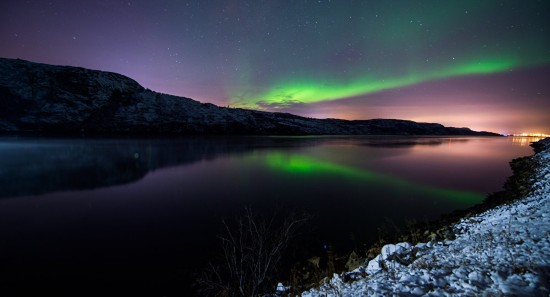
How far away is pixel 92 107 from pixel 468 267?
14503 centimetres

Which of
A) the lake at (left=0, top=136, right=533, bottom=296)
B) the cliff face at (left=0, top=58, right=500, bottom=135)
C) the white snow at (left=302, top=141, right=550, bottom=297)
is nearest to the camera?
the white snow at (left=302, top=141, right=550, bottom=297)

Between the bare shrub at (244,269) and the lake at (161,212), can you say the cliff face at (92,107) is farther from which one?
the bare shrub at (244,269)

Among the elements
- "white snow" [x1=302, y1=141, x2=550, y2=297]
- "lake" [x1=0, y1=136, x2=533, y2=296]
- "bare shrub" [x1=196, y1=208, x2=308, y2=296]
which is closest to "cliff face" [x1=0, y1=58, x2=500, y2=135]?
"lake" [x1=0, y1=136, x2=533, y2=296]

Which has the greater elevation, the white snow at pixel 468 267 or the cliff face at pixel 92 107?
the cliff face at pixel 92 107

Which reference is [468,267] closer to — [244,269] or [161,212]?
[244,269]

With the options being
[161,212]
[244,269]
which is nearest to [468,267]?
[244,269]

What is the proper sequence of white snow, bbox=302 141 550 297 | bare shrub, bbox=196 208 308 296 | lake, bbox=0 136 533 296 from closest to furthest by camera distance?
white snow, bbox=302 141 550 297
bare shrub, bbox=196 208 308 296
lake, bbox=0 136 533 296

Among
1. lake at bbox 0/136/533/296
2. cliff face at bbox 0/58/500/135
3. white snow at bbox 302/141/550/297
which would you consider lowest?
lake at bbox 0/136/533/296

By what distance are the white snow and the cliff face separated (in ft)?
416

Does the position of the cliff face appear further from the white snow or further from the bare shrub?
the white snow

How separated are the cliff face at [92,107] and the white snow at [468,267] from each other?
126694mm

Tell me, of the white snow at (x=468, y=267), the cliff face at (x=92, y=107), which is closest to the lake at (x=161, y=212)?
the white snow at (x=468, y=267)

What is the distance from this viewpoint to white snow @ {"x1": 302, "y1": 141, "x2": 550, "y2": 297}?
4324mm

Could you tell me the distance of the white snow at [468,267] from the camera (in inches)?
170
